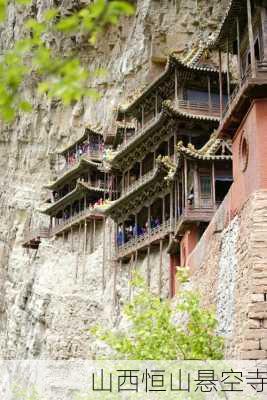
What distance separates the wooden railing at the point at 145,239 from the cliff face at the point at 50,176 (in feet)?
4.65

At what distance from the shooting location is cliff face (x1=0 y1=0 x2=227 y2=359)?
32.1 m

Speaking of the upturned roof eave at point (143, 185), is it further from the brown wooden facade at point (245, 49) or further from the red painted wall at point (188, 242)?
the brown wooden facade at point (245, 49)

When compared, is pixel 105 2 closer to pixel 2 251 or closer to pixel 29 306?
pixel 29 306

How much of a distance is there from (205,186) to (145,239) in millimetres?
5820

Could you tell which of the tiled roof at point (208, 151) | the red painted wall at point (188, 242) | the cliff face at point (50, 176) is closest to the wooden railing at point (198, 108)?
the tiled roof at point (208, 151)

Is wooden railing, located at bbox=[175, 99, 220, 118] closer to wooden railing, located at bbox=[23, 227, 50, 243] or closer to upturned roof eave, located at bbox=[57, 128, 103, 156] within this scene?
upturned roof eave, located at bbox=[57, 128, 103, 156]

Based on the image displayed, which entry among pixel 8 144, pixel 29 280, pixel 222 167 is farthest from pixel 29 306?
pixel 8 144

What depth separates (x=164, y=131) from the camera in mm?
29797

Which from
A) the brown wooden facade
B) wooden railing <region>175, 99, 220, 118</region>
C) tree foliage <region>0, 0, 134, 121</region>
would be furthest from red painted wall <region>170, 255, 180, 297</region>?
tree foliage <region>0, 0, 134, 121</region>

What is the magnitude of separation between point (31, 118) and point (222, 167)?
97.7 ft

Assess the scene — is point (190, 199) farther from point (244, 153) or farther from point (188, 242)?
point (244, 153)

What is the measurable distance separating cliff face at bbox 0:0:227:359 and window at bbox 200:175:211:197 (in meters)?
4.71

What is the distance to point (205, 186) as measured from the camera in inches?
975

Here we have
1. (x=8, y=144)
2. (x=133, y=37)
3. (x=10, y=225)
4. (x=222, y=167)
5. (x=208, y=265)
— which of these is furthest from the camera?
(x=8, y=144)
